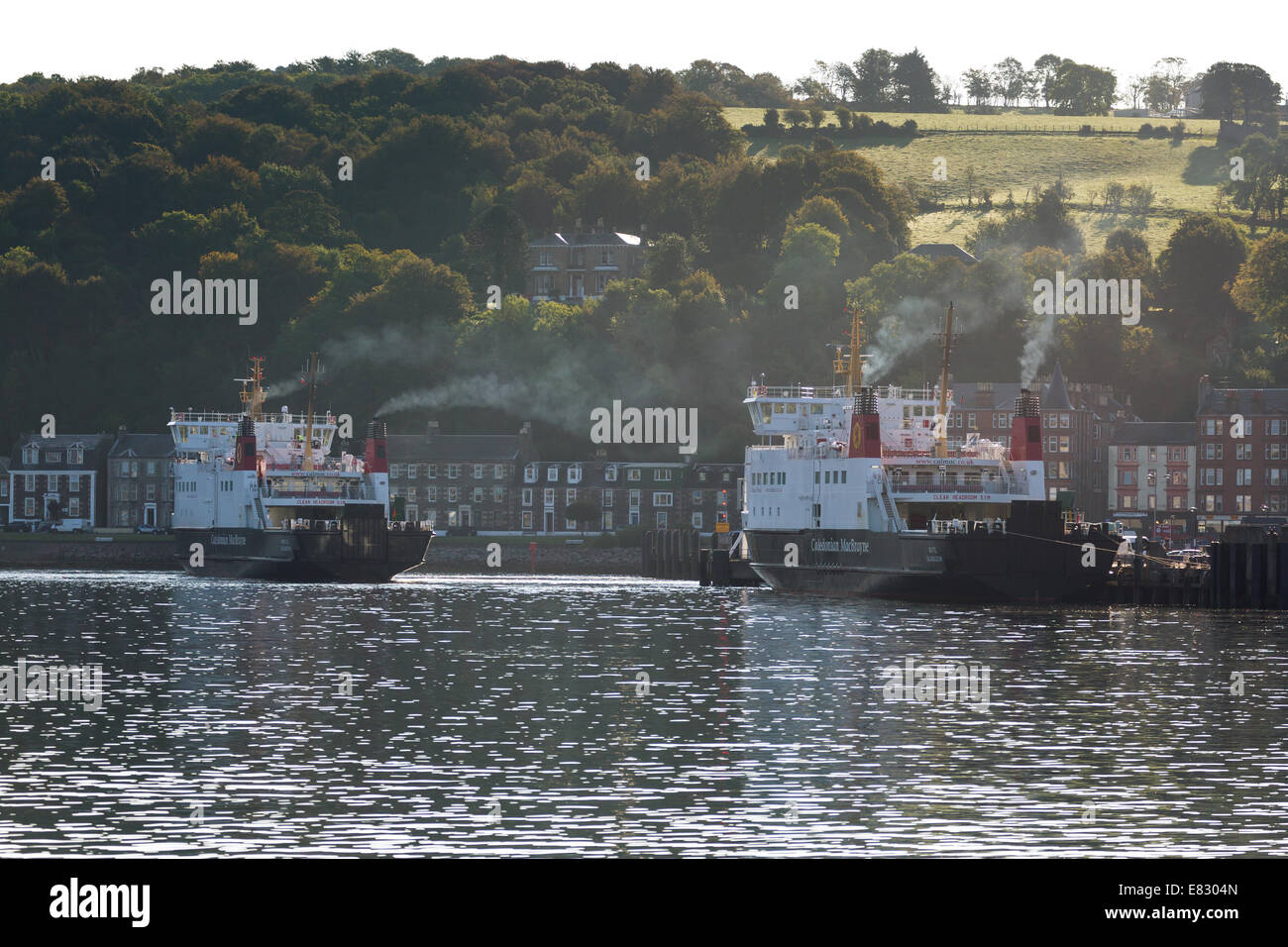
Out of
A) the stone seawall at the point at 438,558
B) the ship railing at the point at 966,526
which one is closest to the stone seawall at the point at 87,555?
the stone seawall at the point at 438,558

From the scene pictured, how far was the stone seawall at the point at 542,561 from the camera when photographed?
130m

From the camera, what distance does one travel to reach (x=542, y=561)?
445 feet

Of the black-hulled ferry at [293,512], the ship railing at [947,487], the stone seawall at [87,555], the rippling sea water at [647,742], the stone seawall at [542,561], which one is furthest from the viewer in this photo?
the stone seawall at [87,555]

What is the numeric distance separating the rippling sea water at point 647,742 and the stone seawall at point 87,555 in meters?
70.0

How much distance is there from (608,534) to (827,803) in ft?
358

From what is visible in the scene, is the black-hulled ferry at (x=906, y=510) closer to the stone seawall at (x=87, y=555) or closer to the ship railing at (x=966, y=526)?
the ship railing at (x=966, y=526)

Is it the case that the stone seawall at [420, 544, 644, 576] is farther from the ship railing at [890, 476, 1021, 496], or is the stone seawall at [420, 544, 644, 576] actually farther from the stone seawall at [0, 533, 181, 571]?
the ship railing at [890, 476, 1021, 496]

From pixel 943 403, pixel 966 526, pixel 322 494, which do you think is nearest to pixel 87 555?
pixel 322 494

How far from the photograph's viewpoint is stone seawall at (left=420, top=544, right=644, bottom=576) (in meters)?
130

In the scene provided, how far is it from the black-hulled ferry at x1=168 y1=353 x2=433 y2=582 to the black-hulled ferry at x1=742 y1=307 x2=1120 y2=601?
2106 centimetres

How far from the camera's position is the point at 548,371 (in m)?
156

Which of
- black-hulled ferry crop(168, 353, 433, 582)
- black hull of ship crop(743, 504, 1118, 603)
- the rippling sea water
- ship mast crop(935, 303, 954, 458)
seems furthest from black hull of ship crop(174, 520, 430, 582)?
the rippling sea water
